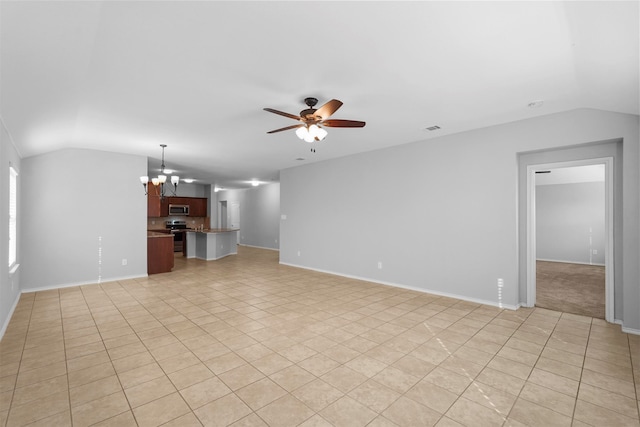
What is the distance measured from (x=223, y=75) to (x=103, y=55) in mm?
911

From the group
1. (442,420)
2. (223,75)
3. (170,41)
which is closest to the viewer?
(442,420)

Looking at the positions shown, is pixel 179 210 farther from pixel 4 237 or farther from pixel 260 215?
pixel 4 237

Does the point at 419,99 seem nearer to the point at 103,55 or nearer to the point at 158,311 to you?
the point at 103,55

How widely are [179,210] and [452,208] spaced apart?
9.75m

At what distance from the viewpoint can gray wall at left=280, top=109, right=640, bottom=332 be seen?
11.4 feet

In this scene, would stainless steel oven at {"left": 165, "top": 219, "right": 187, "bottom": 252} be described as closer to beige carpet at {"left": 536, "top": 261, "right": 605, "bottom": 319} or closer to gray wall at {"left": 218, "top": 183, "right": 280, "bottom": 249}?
gray wall at {"left": 218, "top": 183, "right": 280, "bottom": 249}

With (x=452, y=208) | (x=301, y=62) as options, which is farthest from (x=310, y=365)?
(x=452, y=208)

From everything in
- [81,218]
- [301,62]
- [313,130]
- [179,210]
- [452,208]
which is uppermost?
[301,62]

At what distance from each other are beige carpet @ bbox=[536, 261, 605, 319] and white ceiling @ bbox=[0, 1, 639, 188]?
2.74 metres

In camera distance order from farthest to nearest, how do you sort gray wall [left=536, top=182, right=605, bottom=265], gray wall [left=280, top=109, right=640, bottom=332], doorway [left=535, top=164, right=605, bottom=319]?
gray wall [left=536, top=182, right=605, bottom=265] < doorway [left=535, top=164, right=605, bottom=319] < gray wall [left=280, top=109, right=640, bottom=332]

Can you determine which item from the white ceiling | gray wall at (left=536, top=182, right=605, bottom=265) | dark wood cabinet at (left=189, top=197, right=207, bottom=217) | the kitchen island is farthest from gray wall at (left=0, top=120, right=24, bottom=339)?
gray wall at (left=536, top=182, right=605, bottom=265)

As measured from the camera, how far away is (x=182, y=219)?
11.5m

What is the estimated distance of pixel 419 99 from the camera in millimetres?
3289

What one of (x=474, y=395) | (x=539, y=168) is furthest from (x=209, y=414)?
(x=539, y=168)
